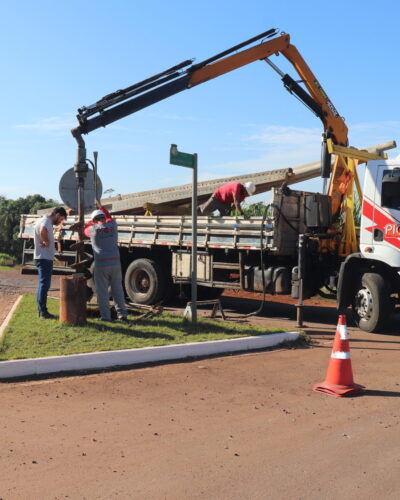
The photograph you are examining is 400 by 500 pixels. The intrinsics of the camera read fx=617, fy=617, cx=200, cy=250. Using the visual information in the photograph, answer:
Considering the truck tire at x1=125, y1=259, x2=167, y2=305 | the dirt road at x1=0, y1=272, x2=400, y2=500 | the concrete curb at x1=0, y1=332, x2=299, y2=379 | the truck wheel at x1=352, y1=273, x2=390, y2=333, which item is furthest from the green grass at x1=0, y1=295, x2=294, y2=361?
the truck tire at x1=125, y1=259, x2=167, y2=305

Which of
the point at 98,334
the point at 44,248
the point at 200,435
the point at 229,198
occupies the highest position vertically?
the point at 229,198

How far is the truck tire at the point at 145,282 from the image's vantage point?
13.4m

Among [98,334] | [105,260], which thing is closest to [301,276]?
[105,260]

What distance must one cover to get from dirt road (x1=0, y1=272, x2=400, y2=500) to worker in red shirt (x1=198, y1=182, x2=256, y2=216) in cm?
573

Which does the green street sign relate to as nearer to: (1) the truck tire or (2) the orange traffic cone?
(2) the orange traffic cone

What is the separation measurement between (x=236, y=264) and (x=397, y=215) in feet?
10.9

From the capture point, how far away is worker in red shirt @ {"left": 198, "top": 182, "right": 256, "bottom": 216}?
12.7 meters

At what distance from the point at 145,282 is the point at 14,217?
2448 centimetres

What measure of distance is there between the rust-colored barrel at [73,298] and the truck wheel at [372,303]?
15.7ft

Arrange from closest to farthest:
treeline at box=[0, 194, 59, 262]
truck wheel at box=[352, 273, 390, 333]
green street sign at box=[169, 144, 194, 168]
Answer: green street sign at box=[169, 144, 194, 168] → truck wheel at box=[352, 273, 390, 333] → treeline at box=[0, 194, 59, 262]

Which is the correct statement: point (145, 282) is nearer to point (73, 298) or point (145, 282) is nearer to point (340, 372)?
point (73, 298)

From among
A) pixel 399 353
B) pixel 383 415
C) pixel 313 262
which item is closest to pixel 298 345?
pixel 399 353

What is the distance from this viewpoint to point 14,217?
36.2 m

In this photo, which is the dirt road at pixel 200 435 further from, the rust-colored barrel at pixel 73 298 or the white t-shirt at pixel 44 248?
the white t-shirt at pixel 44 248
